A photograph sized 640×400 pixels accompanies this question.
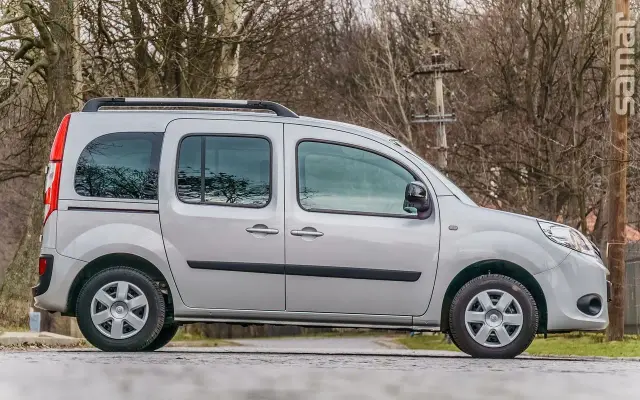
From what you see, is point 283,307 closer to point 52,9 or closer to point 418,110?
point 52,9

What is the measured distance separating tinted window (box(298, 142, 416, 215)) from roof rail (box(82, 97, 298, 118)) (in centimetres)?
41

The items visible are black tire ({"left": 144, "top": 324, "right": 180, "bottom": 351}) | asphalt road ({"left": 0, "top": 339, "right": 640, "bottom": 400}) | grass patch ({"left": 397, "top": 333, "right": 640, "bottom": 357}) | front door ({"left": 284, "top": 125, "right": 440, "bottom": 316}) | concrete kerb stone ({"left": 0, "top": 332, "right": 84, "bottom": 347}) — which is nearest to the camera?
asphalt road ({"left": 0, "top": 339, "right": 640, "bottom": 400})

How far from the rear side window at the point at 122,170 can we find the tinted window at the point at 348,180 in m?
1.23

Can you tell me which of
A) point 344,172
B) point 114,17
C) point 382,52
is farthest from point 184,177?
point 382,52

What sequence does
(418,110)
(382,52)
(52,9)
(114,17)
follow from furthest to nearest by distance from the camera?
(382,52), (418,110), (114,17), (52,9)

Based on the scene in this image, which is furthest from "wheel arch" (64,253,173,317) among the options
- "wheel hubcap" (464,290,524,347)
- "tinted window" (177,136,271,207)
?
"wheel hubcap" (464,290,524,347)

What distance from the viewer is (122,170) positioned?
1024 centimetres

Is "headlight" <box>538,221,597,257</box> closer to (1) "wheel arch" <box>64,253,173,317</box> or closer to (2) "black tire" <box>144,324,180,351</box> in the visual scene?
(1) "wheel arch" <box>64,253,173,317</box>

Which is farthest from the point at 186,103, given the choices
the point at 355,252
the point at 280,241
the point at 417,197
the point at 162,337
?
the point at 162,337

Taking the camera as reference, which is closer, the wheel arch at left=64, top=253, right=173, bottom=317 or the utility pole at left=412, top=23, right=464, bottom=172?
the wheel arch at left=64, top=253, right=173, bottom=317

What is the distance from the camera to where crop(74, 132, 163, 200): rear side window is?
10219mm

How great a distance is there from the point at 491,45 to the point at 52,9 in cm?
1508

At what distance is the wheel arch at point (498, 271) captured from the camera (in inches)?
399

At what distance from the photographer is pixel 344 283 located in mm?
9969
